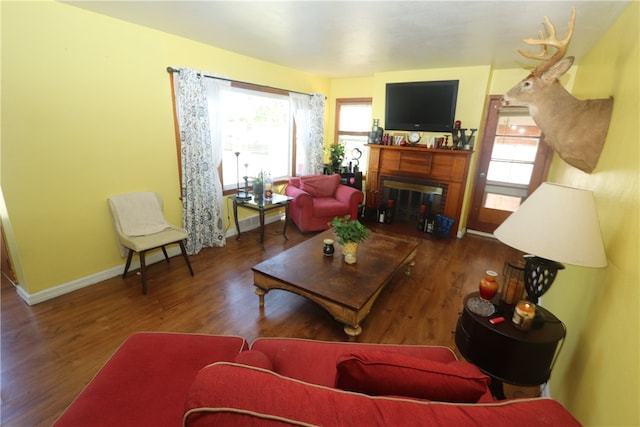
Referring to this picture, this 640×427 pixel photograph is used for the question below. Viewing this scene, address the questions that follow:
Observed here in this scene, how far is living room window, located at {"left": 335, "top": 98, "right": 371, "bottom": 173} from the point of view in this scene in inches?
206

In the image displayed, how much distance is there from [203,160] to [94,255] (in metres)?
1.46

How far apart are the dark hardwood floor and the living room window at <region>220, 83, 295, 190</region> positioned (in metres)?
1.51

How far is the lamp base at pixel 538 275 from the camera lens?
1428mm

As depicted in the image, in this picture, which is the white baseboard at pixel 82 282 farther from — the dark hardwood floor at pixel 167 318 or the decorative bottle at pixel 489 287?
the decorative bottle at pixel 489 287

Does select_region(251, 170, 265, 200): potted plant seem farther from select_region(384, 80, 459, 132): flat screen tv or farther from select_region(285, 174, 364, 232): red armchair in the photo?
select_region(384, 80, 459, 132): flat screen tv

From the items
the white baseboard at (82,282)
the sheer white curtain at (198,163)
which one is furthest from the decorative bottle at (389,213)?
the white baseboard at (82,282)

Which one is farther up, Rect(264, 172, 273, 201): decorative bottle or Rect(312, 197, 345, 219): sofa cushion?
Rect(264, 172, 273, 201): decorative bottle

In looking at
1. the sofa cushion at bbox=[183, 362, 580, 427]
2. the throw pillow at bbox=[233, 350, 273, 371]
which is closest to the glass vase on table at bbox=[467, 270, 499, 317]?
the sofa cushion at bbox=[183, 362, 580, 427]

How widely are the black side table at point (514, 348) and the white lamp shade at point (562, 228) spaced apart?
40 cm

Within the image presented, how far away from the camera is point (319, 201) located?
4.37 metres

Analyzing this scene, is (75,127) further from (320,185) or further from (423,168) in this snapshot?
(423,168)

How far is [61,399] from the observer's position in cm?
163

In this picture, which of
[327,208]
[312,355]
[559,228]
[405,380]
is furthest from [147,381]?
[327,208]

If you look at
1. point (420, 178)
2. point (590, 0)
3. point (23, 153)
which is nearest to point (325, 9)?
point (590, 0)
